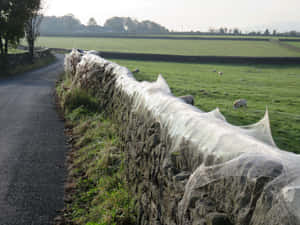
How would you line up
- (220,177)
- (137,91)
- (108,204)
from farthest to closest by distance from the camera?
(137,91), (108,204), (220,177)

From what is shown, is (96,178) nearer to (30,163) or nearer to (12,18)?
(30,163)

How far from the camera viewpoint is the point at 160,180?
3.67 meters

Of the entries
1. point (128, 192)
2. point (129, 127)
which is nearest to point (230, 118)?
point (129, 127)

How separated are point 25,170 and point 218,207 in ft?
17.6

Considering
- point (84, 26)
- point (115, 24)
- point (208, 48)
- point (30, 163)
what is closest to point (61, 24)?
point (84, 26)

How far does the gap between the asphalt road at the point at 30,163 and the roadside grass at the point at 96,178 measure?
28 centimetres

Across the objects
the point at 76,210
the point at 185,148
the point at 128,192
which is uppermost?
the point at 185,148

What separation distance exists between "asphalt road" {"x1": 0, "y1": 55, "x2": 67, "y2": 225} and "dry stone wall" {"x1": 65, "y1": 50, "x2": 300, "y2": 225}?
1.64 meters

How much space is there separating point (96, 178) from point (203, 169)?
387 centimetres

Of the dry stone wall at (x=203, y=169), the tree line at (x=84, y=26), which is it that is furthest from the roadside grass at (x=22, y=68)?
the tree line at (x=84, y=26)

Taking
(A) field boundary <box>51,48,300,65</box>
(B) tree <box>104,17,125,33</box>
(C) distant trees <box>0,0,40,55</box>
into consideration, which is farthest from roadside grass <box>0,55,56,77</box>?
(B) tree <box>104,17,125,33</box>

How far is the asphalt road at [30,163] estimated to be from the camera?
16.6ft

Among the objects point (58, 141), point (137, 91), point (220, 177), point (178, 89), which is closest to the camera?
point (220, 177)

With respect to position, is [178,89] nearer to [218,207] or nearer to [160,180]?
[160,180]
